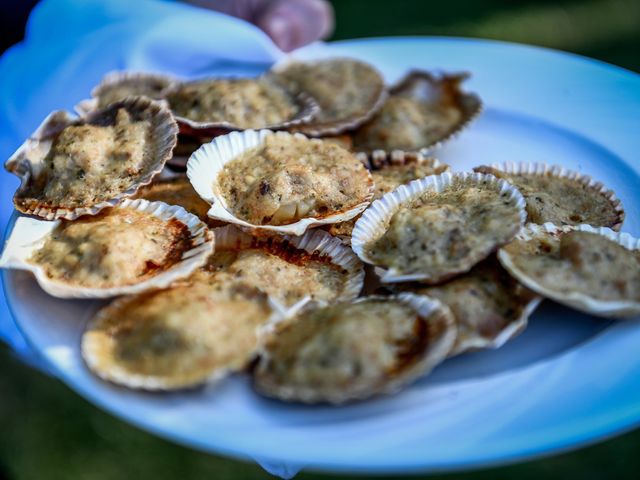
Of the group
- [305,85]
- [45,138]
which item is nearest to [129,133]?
[45,138]

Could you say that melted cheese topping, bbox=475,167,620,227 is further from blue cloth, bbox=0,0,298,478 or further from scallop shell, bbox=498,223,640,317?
blue cloth, bbox=0,0,298,478

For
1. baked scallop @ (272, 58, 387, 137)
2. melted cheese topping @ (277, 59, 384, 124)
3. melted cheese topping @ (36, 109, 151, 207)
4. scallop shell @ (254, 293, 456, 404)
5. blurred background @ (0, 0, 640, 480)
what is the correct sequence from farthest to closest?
blurred background @ (0, 0, 640, 480) → melted cheese topping @ (277, 59, 384, 124) → baked scallop @ (272, 58, 387, 137) → melted cheese topping @ (36, 109, 151, 207) → scallop shell @ (254, 293, 456, 404)

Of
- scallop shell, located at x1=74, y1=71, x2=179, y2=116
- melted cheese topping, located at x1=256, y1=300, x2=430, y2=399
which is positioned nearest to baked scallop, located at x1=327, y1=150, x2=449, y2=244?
melted cheese topping, located at x1=256, y1=300, x2=430, y2=399

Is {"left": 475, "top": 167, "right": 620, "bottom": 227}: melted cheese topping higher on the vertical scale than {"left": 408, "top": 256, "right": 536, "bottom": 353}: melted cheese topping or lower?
lower

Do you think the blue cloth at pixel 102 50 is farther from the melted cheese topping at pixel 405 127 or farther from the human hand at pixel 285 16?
the melted cheese topping at pixel 405 127

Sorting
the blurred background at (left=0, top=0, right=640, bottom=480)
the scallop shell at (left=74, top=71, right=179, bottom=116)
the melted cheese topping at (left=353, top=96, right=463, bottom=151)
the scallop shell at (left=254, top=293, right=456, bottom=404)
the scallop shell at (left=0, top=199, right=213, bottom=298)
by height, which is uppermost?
the scallop shell at (left=74, top=71, right=179, bottom=116)

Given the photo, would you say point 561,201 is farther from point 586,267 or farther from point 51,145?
point 51,145
